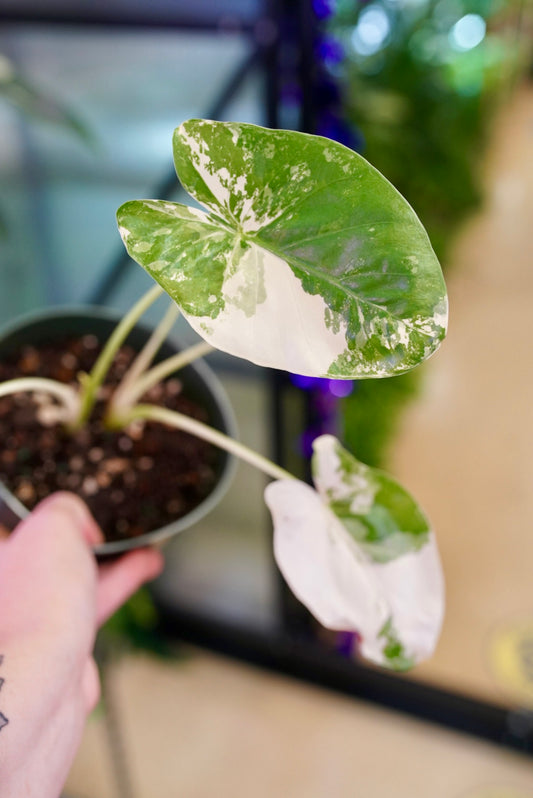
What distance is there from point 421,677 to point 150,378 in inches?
38.1

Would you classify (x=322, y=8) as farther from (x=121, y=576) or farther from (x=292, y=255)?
(x=121, y=576)

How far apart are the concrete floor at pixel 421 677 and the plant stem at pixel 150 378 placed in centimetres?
89

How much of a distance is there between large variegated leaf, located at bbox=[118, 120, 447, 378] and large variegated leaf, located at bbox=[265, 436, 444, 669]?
0.13 metres

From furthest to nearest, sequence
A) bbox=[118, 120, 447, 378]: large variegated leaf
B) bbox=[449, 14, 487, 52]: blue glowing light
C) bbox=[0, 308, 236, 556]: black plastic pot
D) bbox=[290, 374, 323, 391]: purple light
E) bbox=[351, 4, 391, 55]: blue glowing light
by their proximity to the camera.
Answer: bbox=[449, 14, 487, 52]: blue glowing light, bbox=[351, 4, 391, 55]: blue glowing light, bbox=[290, 374, 323, 391]: purple light, bbox=[0, 308, 236, 556]: black plastic pot, bbox=[118, 120, 447, 378]: large variegated leaf

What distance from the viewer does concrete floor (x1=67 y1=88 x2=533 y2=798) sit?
127 centimetres

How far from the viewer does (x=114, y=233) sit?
41.7 inches

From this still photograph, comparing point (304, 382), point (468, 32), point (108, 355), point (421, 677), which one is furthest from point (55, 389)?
point (468, 32)

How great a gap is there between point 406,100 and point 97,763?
6.95 feet

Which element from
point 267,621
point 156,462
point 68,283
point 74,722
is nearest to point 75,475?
point 156,462

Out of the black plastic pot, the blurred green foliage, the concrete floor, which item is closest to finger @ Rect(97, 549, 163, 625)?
the black plastic pot

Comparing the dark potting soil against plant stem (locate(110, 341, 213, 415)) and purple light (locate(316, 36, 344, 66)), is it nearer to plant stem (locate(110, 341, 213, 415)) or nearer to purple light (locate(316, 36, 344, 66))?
plant stem (locate(110, 341, 213, 415))

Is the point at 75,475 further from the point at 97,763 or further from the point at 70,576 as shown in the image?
the point at 97,763

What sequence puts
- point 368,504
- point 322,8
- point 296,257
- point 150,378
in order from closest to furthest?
1. point 296,257
2. point 368,504
3. point 150,378
4. point 322,8

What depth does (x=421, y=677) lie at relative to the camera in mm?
1331
